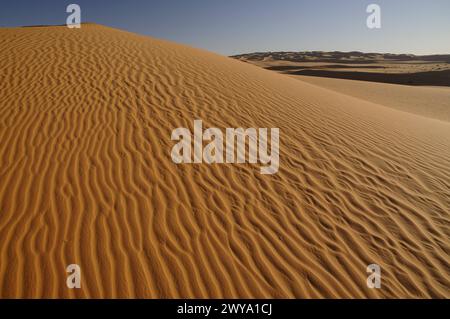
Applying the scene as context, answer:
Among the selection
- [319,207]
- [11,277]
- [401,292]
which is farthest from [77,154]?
[401,292]

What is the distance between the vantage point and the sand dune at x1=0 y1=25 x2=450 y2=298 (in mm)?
3045

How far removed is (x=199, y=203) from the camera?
13.1ft

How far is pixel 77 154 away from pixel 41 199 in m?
1.09

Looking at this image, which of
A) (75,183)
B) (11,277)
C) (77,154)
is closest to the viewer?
(11,277)

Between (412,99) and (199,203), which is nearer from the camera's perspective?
(199,203)

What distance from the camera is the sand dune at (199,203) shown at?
3045 mm

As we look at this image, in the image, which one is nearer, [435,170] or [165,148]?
[165,148]

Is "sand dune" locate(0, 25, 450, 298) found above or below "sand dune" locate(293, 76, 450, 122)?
below

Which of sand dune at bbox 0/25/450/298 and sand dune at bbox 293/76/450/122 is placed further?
sand dune at bbox 293/76/450/122

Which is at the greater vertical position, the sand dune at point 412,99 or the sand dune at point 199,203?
the sand dune at point 412,99

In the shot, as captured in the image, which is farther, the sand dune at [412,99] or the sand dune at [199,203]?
the sand dune at [412,99]

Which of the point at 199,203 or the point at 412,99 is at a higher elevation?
the point at 412,99

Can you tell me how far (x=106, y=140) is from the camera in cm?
508
